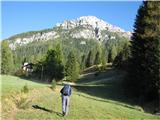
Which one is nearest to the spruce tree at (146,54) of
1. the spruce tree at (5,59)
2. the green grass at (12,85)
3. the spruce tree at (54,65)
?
the green grass at (12,85)

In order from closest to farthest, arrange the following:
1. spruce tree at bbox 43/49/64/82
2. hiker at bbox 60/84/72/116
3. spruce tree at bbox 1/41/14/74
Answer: hiker at bbox 60/84/72/116
spruce tree at bbox 43/49/64/82
spruce tree at bbox 1/41/14/74

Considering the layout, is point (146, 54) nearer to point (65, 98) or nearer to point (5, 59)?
point (65, 98)

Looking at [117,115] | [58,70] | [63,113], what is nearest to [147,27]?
[117,115]

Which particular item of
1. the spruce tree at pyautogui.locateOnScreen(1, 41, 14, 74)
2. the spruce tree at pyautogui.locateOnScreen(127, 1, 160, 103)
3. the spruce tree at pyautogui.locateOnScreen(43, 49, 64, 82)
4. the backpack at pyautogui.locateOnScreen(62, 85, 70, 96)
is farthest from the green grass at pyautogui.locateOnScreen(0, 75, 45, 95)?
the spruce tree at pyautogui.locateOnScreen(1, 41, 14, 74)

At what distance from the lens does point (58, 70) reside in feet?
→ 287

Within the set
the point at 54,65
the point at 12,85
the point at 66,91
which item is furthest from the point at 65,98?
the point at 54,65

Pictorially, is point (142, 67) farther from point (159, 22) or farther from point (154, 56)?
point (159, 22)

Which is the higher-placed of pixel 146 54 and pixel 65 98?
pixel 146 54

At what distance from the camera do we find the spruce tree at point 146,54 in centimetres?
3784

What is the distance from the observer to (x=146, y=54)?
131 feet

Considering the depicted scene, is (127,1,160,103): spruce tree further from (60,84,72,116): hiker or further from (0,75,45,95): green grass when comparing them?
(60,84,72,116): hiker

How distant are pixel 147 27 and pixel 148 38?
1.58 meters

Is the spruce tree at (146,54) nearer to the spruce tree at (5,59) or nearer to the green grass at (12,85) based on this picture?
the green grass at (12,85)

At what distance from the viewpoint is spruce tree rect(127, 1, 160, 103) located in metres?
37.8
